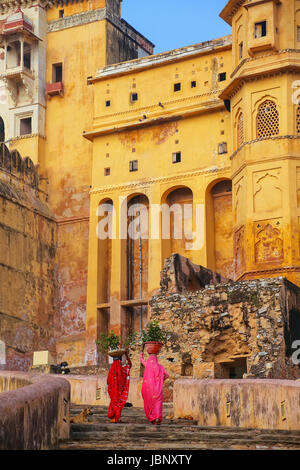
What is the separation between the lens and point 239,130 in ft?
99.0

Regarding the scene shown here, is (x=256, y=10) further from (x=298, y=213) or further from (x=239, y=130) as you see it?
(x=298, y=213)

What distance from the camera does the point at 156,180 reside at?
33219 mm

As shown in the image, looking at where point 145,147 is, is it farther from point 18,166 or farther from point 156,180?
point 18,166

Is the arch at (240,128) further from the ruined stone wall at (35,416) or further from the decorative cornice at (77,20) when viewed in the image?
the ruined stone wall at (35,416)

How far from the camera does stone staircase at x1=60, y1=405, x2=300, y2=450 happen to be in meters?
11.3

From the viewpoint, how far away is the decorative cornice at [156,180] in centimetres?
3203

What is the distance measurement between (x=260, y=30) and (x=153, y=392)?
58.8 ft

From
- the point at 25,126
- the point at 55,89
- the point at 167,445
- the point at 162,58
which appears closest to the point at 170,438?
the point at 167,445

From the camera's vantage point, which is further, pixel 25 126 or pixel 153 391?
pixel 25 126

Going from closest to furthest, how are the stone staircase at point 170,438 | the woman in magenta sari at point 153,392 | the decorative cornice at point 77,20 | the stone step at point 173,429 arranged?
the stone staircase at point 170,438, the stone step at point 173,429, the woman in magenta sari at point 153,392, the decorative cornice at point 77,20

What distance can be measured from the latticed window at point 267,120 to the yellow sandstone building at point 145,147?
40 millimetres

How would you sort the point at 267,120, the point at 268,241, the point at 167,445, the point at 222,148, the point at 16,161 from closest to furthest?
1. the point at 167,445
2. the point at 268,241
3. the point at 267,120
4. the point at 222,148
5. the point at 16,161

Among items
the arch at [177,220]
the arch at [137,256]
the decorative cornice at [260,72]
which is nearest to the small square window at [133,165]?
the arch at [137,256]
